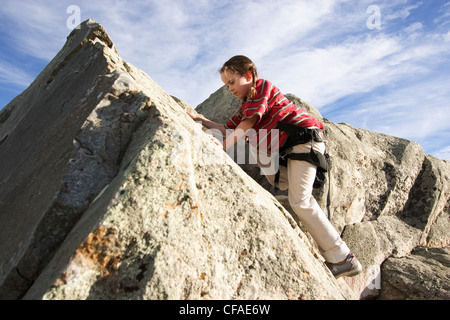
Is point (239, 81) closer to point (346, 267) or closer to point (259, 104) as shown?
point (259, 104)

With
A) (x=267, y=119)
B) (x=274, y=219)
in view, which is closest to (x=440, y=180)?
(x=267, y=119)

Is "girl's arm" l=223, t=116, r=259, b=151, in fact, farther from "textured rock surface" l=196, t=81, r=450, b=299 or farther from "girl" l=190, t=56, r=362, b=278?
"textured rock surface" l=196, t=81, r=450, b=299

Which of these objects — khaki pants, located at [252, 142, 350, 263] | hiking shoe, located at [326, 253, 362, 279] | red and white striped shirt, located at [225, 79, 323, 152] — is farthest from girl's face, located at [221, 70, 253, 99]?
hiking shoe, located at [326, 253, 362, 279]

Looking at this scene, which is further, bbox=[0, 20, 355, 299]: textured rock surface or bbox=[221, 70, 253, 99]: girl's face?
bbox=[221, 70, 253, 99]: girl's face

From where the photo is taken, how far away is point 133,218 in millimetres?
2918

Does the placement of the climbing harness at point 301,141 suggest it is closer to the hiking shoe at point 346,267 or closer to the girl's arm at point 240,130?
the girl's arm at point 240,130

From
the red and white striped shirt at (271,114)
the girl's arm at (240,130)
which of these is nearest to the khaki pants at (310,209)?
the red and white striped shirt at (271,114)

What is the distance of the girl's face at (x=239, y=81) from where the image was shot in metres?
5.62

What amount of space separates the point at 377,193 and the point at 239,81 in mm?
4442

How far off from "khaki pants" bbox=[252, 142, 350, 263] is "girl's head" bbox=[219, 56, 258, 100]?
1232 millimetres

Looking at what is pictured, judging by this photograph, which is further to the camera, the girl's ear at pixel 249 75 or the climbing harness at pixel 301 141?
the girl's ear at pixel 249 75

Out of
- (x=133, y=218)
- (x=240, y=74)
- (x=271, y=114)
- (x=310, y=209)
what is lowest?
(x=133, y=218)

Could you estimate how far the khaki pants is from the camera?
17.0 feet

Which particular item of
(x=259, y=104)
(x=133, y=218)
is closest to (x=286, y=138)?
(x=259, y=104)
